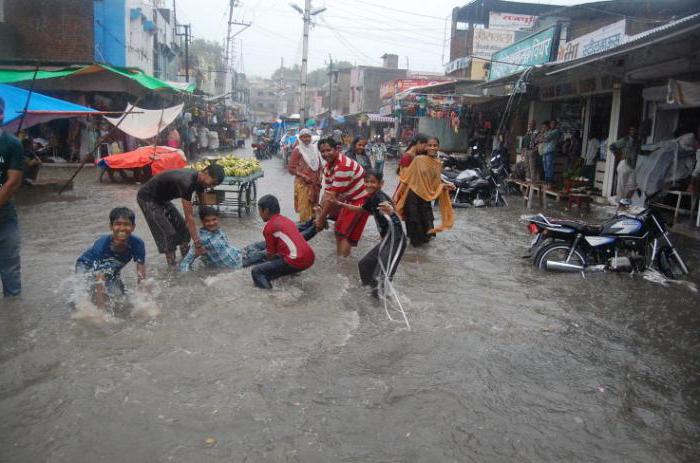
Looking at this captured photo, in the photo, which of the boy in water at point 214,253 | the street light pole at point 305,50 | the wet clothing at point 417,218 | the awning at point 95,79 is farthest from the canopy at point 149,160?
the street light pole at point 305,50

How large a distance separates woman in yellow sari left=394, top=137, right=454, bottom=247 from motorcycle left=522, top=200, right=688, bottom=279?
176 centimetres

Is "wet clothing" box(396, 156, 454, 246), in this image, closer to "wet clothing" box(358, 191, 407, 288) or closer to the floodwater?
the floodwater

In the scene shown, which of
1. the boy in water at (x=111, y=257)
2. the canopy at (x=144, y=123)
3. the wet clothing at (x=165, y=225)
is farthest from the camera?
the canopy at (x=144, y=123)

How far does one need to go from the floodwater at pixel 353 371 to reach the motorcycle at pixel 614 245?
0.21 metres

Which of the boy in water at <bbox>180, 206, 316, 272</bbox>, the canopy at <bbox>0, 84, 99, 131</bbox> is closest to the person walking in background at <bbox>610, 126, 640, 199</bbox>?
the boy in water at <bbox>180, 206, 316, 272</bbox>

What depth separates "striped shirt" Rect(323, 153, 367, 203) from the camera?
721 cm

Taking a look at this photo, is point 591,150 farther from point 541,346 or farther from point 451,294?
point 541,346

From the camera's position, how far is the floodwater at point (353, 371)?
3229 millimetres

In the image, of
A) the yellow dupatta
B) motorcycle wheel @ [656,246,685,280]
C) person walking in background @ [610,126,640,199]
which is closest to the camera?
motorcycle wheel @ [656,246,685,280]

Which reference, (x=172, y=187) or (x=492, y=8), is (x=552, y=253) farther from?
(x=492, y=8)

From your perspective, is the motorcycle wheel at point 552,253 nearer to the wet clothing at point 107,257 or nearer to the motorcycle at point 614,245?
the motorcycle at point 614,245

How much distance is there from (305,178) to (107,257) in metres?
4.25

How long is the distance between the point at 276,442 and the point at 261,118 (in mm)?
96633

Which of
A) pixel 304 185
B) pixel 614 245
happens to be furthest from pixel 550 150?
pixel 614 245
